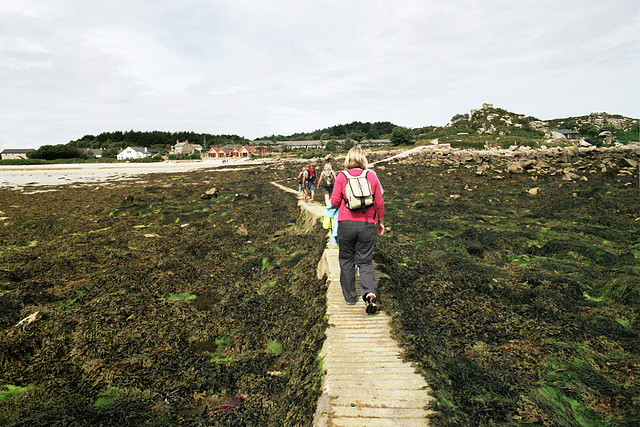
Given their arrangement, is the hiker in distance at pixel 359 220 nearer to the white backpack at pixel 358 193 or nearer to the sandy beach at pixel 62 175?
the white backpack at pixel 358 193

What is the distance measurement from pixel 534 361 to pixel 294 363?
9.88 feet

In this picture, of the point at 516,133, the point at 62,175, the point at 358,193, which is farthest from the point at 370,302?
the point at 516,133

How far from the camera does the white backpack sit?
4008 mm

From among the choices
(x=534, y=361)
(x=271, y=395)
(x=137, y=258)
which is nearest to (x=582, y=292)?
(x=534, y=361)

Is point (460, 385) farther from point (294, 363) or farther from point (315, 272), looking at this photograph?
point (315, 272)

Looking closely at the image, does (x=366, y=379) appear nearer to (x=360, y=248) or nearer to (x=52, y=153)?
(x=360, y=248)

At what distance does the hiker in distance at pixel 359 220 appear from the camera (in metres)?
4.06

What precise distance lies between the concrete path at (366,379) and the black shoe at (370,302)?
0.09 m

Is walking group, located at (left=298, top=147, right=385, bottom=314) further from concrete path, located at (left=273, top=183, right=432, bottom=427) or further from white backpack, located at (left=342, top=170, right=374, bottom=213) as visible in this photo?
concrete path, located at (left=273, top=183, right=432, bottom=427)

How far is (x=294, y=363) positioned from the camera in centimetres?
400

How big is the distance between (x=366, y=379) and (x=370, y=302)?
3.89 feet

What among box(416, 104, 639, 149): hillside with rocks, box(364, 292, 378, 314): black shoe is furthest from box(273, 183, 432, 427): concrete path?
box(416, 104, 639, 149): hillside with rocks

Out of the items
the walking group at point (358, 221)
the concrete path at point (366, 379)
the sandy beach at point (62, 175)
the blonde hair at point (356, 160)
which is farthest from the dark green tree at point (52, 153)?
the concrete path at point (366, 379)

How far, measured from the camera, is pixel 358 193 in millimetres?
4016
